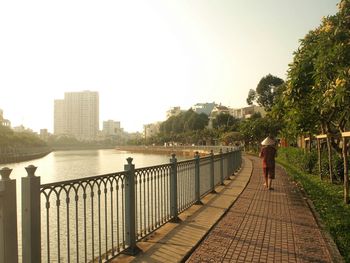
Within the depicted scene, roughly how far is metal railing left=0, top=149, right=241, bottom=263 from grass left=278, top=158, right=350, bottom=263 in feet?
9.97

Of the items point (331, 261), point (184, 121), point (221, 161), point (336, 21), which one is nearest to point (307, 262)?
point (331, 261)

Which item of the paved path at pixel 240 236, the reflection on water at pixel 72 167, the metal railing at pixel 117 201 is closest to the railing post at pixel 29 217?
the metal railing at pixel 117 201

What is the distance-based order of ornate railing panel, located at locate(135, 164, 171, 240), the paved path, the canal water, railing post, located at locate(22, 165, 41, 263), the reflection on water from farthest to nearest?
the reflection on water < the canal water < ornate railing panel, located at locate(135, 164, 171, 240) < the paved path < railing post, located at locate(22, 165, 41, 263)

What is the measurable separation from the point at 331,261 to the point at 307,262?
0.36 m

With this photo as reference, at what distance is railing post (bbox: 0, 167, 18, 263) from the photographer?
3.53 metres

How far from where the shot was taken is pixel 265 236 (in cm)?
675

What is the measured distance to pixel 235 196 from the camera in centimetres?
1153

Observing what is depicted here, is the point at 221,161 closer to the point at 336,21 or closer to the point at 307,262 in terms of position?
the point at 336,21

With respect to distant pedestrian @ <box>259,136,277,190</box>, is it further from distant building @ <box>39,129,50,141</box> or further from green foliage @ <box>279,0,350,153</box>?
distant building @ <box>39,129,50,141</box>

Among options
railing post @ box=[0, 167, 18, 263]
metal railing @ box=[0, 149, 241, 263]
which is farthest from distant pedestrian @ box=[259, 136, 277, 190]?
railing post @ box=[0, 167, 18, 263]

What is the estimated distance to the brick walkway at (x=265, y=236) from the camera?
5.61m

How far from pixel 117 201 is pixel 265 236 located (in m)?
2.78

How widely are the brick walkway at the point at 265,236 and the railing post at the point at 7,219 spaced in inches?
104

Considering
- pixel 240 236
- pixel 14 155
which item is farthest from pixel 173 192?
pixel 14 155
